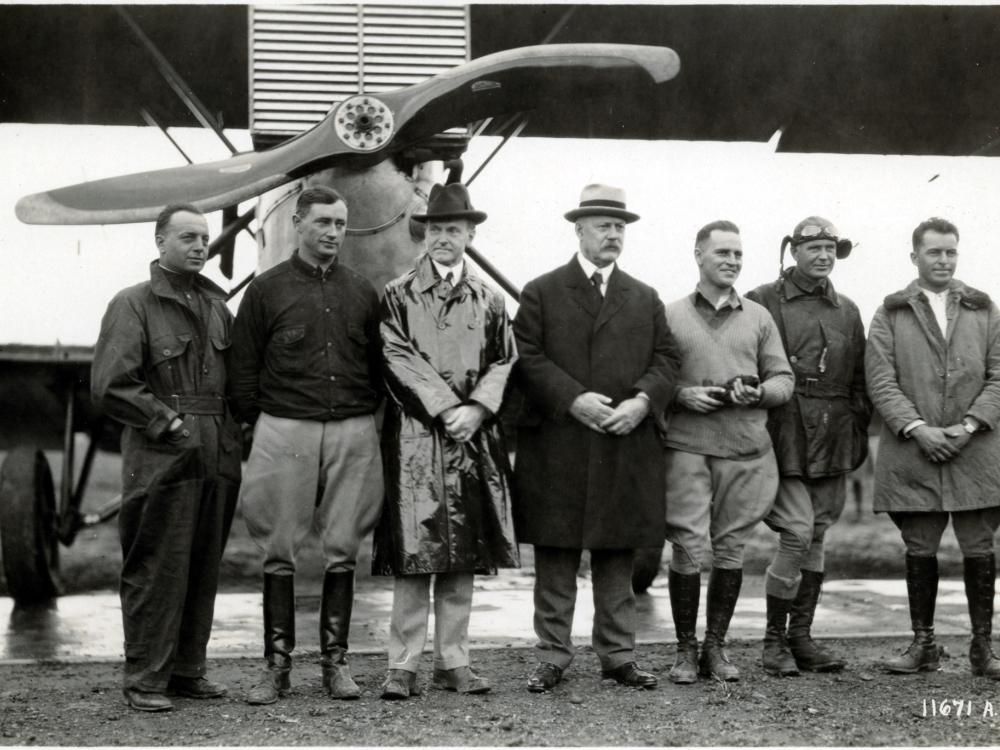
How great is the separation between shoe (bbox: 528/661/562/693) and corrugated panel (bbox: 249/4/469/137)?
11.5 ft

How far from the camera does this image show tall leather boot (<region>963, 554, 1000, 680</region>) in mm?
4402

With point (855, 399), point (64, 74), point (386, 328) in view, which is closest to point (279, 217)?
point (386, 328)

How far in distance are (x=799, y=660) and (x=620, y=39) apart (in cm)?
519

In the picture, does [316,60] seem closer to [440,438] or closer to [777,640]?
[440,438]

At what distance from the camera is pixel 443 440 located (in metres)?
4.11

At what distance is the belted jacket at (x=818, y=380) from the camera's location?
15.1ft

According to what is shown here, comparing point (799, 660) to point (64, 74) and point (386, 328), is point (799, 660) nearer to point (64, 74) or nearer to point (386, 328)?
point (386, 328)

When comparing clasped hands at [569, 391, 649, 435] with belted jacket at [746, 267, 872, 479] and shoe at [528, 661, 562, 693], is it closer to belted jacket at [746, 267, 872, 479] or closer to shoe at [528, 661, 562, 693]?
belted jacket at [746, 267, 872, 479]

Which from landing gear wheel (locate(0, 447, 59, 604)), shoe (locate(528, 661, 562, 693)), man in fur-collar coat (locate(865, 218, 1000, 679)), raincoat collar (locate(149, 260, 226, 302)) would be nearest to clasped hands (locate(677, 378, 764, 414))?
man in fur-collar coat (locate(865, 218, 1000, 679))

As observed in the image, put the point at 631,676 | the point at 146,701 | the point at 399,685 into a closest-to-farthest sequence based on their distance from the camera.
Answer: the point at 146,701 < the point at 399,685 < the point at 631,676

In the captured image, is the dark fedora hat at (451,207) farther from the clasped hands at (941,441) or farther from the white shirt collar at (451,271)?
the clasped hands at (941,441)

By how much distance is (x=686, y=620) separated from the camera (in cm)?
439

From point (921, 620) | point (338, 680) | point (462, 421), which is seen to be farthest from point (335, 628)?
point (921, 620)

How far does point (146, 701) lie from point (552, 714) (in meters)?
1.49
